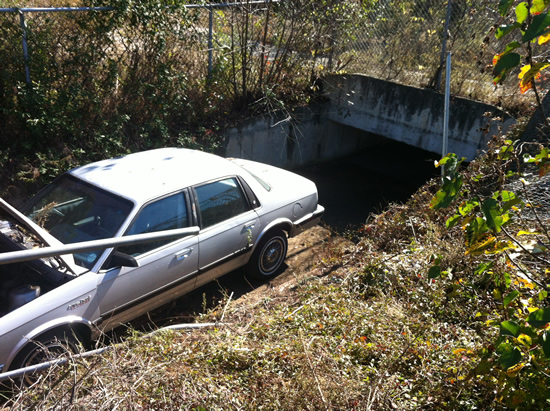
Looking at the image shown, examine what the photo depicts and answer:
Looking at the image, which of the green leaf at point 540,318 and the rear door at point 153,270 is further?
the rear door at point 153,270

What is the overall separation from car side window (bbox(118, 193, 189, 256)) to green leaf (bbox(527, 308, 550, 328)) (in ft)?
11.3

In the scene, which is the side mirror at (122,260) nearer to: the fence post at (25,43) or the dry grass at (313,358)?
the dry grass at (313,358)

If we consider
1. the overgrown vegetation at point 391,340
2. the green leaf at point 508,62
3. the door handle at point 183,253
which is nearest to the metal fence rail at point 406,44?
the door handle at point 183,253

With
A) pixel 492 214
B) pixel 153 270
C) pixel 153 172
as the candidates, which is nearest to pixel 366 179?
pixel 153 172

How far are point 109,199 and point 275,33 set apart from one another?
6046 mm

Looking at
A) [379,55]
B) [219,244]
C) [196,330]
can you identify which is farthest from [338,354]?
[379,55]

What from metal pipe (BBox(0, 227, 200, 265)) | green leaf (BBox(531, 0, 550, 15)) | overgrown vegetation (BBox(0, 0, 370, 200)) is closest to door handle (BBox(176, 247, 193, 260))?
metal pipe (BBox(0, 227, 200, 265))

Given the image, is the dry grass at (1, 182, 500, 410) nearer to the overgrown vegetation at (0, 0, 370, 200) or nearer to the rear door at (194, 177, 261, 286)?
the rear door at (194, 177, 261, 286)

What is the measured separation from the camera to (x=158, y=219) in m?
4.79

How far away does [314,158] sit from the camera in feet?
36.6

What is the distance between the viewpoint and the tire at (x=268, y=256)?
232 inches

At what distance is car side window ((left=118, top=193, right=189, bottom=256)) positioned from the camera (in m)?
4.56

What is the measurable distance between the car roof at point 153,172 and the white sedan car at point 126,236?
11 mm

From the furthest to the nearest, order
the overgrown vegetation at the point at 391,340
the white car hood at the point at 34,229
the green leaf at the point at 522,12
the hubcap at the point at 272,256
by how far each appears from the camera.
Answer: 1. the hubcap at the point at 272,256
2. the white car hood at the point at 34,229
3. the overgrown vegetation at the point at 391,340
4. the green leaf at the point at 522,12
